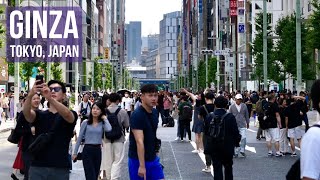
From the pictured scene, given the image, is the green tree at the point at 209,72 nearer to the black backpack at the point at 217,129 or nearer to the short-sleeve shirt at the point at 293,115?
the short-sleeve shirt at the point at 293,115

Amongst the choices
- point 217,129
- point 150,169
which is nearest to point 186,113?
point 217,129

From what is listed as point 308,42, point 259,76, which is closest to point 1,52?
point 259,76

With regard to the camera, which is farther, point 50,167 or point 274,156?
point 274,156

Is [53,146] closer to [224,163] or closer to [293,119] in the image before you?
[224,163]

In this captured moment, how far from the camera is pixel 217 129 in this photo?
429 inches

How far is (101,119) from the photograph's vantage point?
11.0 m

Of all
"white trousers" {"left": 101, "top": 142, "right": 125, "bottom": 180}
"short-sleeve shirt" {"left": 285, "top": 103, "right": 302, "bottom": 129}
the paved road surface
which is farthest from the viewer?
"short-sleeve shirt" {"left": 285, "top": 103, "right": 302, "bottom": 129}

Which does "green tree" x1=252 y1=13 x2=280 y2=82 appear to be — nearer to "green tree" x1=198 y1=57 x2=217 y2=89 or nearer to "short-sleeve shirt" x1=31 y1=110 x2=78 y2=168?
"green tree" x1=198 y1=57 x2=217 y2=89

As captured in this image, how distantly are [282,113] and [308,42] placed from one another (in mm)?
25761

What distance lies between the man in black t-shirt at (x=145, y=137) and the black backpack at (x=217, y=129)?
3193 mm

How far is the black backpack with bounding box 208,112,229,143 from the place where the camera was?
35.6 feet

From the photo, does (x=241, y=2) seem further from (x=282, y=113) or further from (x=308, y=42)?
(x=282, y=113)

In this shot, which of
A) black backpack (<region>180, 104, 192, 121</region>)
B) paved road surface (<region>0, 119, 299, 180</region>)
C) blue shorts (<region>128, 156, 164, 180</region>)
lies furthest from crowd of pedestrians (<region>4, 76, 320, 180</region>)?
black backpack (<region>180, 104, 192, 121</region>)

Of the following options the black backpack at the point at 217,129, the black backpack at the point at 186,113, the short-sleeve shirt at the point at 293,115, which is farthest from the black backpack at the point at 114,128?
the black backpack at the point at 186,113
